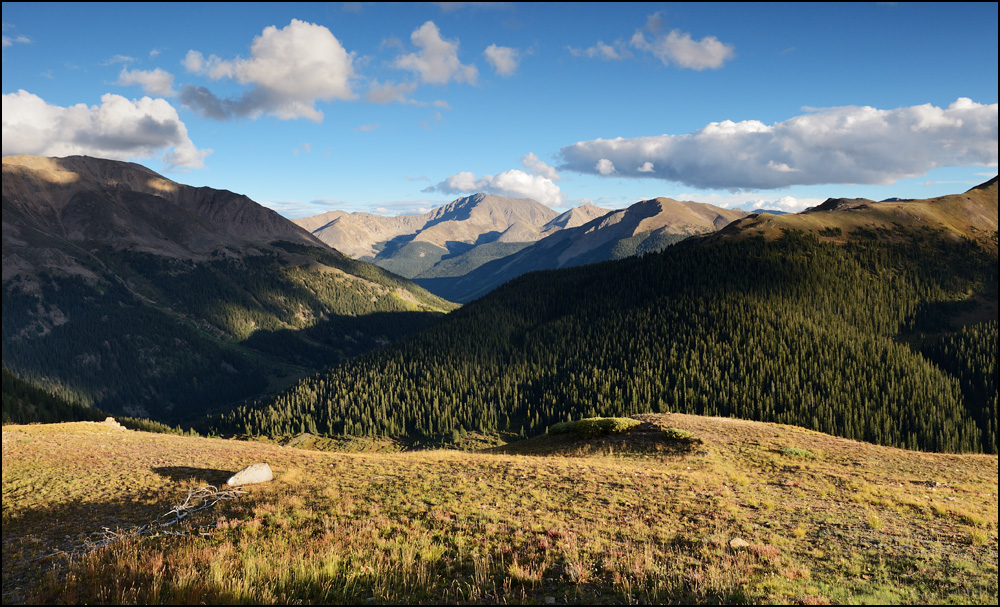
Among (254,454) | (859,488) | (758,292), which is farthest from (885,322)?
(254,454)

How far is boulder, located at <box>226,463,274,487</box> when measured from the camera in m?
26.6

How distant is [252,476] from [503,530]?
703 inches

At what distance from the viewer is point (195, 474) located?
100 feet

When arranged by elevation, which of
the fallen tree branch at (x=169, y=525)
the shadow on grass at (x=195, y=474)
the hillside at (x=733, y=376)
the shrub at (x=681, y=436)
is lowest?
the hillside at (x=733, y=376)

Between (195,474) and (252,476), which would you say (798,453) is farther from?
(195,474)

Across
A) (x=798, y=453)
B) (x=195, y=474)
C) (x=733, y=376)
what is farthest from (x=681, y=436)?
(x=733, y=376)

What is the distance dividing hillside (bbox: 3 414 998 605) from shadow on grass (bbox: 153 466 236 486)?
11.7 inches

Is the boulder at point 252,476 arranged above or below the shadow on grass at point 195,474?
above

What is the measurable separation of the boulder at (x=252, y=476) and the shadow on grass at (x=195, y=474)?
1.75m

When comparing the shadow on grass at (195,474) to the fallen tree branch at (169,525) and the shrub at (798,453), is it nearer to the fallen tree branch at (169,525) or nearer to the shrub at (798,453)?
the fallen tree branch at (169,525)

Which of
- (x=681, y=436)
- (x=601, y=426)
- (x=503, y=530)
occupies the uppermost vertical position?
(x=503, y=530)

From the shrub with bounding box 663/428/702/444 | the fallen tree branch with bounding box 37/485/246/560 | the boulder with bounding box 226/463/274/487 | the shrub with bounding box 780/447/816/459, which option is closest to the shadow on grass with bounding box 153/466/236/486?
the boulder with bounding box 226/463/274/487

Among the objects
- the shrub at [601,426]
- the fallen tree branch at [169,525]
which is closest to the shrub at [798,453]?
the shrub at [601,426]

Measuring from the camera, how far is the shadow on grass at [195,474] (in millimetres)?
28656
